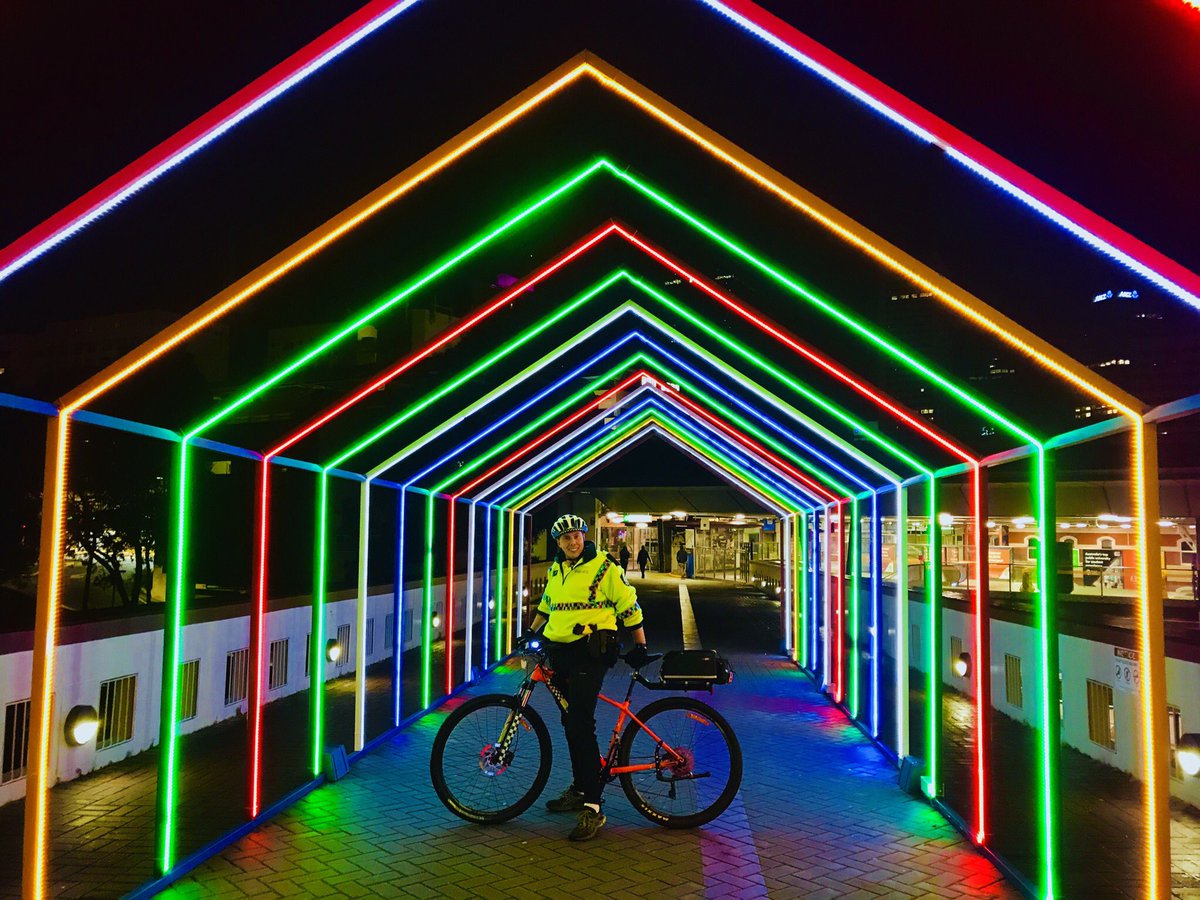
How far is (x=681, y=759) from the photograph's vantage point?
215 inches

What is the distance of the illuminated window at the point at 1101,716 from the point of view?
6785mm

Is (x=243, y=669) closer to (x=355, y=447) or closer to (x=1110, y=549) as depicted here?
(x=355, y=447)

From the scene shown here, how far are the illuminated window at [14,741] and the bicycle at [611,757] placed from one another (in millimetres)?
2590

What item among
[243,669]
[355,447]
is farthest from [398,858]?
[243,669]

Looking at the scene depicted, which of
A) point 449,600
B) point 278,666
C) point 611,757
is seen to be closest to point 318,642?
point 611,757

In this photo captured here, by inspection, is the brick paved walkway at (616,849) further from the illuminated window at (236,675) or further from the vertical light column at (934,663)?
the illuminated window at (236,675)

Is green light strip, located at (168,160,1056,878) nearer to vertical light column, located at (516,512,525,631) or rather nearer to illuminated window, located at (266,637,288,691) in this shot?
illuminated window, located at (266,637,288,691)

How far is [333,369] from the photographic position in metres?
26.8

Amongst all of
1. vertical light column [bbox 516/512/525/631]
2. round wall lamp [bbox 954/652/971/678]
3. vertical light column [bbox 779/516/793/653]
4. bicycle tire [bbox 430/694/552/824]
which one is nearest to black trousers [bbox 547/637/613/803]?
bicycle tire [bbox 430/694/552/824]

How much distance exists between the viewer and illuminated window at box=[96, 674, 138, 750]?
21.8 feet

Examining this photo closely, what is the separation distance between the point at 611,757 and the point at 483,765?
75 centimetres

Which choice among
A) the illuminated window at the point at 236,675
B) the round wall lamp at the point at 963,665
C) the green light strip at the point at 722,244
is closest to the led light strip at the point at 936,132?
the green light strip at the point at 722,244

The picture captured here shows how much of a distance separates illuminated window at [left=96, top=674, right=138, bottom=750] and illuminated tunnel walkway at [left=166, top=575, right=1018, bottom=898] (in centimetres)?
182

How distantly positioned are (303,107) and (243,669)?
6480 millimetres
